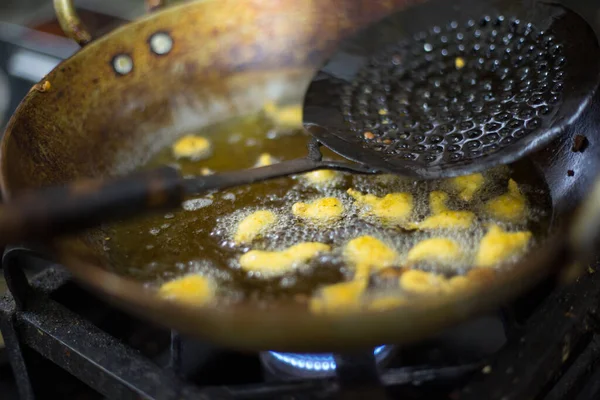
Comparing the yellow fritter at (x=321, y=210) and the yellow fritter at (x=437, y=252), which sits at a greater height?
the yellow fritter at (x=321, y=210)

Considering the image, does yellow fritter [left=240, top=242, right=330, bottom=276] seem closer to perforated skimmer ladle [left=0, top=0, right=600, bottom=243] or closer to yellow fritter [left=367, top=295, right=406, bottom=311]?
perforated skimmer ladle [left=0, top=0, right=600, bottom=243]

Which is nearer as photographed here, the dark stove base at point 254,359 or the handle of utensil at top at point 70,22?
the dark stove base at point 254,359

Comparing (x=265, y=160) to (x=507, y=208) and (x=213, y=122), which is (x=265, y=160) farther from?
(x=507, y=208)

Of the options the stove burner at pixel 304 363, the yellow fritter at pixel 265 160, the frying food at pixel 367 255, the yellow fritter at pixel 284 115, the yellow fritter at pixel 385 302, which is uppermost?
the yellow fritter at pixel 284 115

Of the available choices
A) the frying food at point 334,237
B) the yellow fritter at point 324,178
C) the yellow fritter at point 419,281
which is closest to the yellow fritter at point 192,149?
the frying food at point 334,237

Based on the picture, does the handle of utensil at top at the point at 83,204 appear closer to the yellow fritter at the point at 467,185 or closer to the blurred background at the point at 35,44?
the yellow fritter at the point at 467,185

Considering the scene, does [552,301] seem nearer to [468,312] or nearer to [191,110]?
[468,312]

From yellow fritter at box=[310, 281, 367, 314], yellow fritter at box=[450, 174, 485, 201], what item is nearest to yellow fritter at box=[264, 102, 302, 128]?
yellow fritter at box=[450, 174, 485, 201]

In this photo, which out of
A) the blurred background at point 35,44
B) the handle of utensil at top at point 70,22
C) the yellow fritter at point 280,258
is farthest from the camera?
the blurred background at point 35,44

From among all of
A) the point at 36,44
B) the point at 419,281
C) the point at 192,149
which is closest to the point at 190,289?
the point at 419,281
